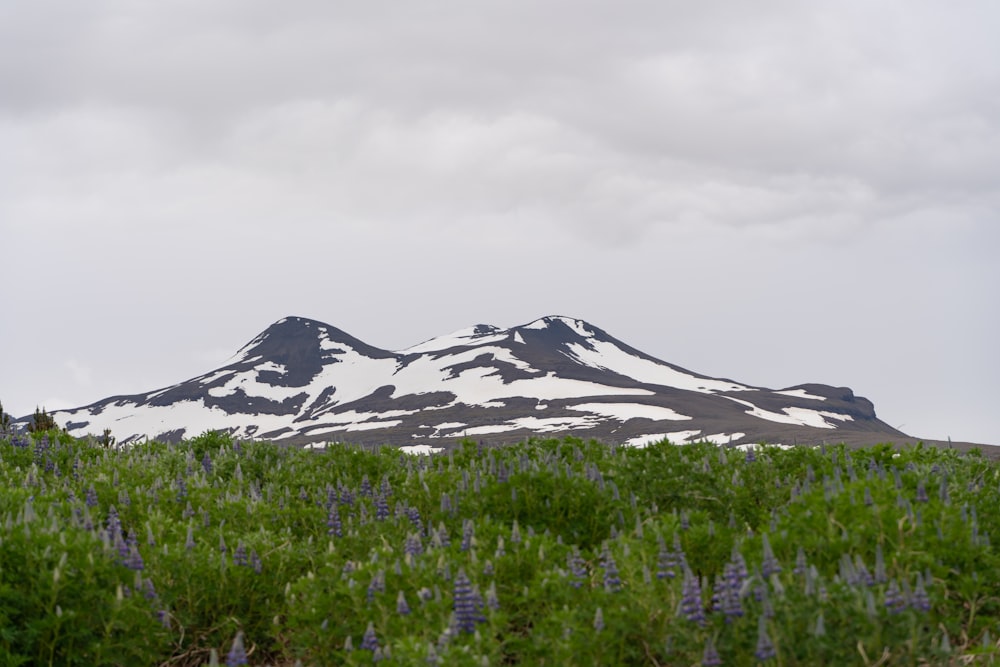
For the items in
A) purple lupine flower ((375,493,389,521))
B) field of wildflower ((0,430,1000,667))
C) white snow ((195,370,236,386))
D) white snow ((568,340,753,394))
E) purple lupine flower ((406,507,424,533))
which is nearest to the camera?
field of wildflower ((0,430,1000,667))

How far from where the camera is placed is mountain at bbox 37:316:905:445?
4085 inches

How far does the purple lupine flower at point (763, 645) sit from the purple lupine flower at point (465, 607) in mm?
1641

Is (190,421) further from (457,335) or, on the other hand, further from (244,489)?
(244,489)

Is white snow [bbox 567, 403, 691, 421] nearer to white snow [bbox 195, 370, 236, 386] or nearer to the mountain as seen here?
the mountain

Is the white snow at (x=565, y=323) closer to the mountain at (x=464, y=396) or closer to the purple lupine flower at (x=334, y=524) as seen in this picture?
the mountain at (x=464, y=396)

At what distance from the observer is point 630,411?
10794 cm

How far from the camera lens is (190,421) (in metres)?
140

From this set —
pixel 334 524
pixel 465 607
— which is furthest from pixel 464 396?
pixel 465 607

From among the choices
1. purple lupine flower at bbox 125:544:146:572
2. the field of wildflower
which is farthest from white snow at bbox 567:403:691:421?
purple lupine flower at bbox 125:544:146:572

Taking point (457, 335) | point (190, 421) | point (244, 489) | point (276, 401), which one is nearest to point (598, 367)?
point (457, 335)

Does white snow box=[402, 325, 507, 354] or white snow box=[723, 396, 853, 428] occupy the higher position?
white snow box=[402, 325, 507, 354]

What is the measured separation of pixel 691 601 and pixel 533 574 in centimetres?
152

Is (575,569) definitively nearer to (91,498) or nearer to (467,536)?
(467,536)

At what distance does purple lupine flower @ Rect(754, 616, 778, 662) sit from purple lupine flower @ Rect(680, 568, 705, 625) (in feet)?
1.76
